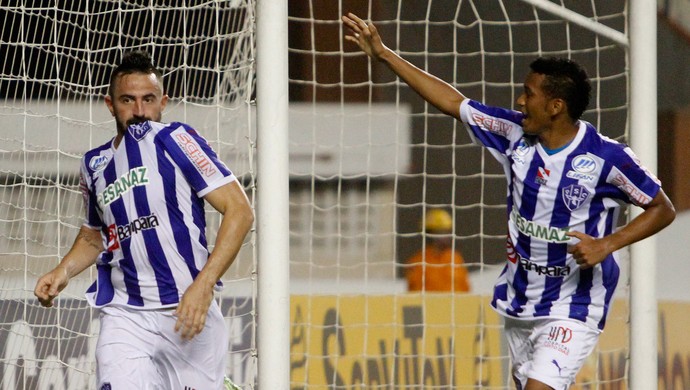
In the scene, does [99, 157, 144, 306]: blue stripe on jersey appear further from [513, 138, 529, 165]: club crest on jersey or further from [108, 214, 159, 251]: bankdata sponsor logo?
[513, 138, 529, 165]: club crest on jersey

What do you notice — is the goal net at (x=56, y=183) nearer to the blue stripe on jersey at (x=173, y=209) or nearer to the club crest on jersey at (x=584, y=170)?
the blue stripe on jersey at (x=173, y=209)

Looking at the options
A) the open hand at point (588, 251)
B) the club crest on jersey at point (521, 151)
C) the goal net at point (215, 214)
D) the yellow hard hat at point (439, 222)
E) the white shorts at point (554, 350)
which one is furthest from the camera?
the yellow hard hat at point (439, 222)

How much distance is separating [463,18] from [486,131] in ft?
23.3

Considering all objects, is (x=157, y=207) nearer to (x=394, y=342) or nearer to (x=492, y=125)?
(x=492, y=125)

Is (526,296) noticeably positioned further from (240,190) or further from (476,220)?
(476,220)

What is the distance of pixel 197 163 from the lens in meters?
4.13

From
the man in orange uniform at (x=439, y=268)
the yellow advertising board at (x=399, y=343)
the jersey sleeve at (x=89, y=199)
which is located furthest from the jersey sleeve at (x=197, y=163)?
the man in orange uniform at (x=439, y=268)

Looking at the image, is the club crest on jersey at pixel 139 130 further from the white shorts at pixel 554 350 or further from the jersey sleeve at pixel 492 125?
the white shorts at pixel 554 350

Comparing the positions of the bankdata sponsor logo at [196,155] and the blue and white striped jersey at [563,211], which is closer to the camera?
the bankdata sponsor logo at [196,155]

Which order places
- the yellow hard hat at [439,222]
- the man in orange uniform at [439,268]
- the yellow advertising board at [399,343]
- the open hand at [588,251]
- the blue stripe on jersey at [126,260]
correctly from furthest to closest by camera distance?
the yellow hard hat at [439,222], the man in orange uniform at [439,268], the yellow advertising board at [399,343], the open hand at [588,251], the blue stripe on jersey at [126,260]

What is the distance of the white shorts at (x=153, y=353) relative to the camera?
13.4 ft

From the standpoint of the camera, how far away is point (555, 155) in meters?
4.55

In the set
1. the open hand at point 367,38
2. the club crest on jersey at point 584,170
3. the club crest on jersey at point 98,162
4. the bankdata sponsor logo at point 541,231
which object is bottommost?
the bankdata sponsor logo at point 541,231

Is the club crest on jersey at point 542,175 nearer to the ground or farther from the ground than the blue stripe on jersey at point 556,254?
farther from the ground
